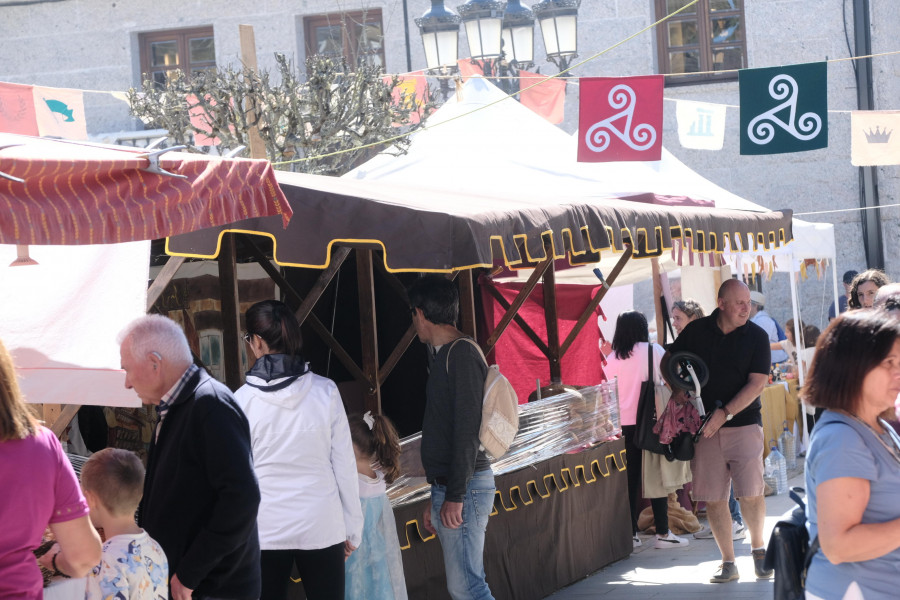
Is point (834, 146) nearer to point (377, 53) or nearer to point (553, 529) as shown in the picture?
point (377, 53)

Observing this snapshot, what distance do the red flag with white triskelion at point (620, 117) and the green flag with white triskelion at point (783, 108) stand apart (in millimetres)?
800

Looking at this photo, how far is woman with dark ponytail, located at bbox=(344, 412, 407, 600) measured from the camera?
5.24 metres

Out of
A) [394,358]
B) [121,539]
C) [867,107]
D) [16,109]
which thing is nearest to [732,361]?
[394,358]

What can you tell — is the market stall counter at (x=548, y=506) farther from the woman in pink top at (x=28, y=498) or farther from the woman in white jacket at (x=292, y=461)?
the woman in pink top at (x=28, y=498)

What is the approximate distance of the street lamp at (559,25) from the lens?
11.2 metres

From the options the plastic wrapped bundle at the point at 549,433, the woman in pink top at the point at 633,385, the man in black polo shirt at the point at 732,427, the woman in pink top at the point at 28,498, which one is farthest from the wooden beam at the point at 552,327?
the woman in pink top at the point at 28,498

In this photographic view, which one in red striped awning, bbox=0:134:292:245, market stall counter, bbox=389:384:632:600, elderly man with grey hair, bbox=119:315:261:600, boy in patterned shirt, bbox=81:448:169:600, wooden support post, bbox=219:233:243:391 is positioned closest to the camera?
red striped awning, bbox=0:134:292:245

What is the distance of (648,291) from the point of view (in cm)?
1755

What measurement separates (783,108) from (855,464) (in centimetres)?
771

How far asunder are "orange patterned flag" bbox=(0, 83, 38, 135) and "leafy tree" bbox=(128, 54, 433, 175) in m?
0.92

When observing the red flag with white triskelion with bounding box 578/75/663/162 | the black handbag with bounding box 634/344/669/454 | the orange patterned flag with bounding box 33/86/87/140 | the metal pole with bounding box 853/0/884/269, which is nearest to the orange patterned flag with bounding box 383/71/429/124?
the red flag with white triskelion with bounding box 578/75/663/162

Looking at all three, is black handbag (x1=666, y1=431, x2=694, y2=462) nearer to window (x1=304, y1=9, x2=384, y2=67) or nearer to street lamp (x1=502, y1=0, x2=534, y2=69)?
street lamp (x1=502, y1=0, x2=534, y2=69)

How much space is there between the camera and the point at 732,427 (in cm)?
719

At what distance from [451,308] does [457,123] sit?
5964 millimetres
